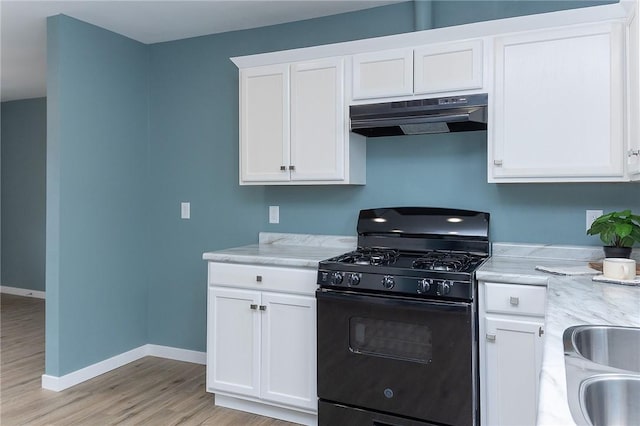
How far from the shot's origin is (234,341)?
9.37 feet

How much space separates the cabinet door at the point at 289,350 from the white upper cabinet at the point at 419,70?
4.08 ft

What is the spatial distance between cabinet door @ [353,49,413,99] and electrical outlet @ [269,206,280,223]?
Result: 1058 mm

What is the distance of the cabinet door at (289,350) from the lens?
2.63m

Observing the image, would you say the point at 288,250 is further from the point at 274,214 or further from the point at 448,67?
the point at 448,67

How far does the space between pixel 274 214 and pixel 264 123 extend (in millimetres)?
702

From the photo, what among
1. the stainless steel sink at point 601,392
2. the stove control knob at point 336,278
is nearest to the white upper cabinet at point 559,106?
the stove control knob at point 336,278

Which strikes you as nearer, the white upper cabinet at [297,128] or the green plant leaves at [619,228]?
the green plant leaves at [619,228]

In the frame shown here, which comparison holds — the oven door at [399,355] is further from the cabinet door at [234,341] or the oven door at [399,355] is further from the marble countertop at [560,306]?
the cabinet door at [234,341]

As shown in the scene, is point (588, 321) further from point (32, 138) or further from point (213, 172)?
point (32, 138)

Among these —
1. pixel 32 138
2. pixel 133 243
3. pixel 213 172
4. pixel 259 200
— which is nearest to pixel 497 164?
pixel 259 200

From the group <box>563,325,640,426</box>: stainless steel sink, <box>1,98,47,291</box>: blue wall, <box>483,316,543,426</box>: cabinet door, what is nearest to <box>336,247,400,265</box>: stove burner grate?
<box>483,316,543,426</box>: cabinet door

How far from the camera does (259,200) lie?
3.51m

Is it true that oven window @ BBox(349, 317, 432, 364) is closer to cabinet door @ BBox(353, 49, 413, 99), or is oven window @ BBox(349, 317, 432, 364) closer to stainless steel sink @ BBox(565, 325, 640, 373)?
stainless steel sink @ BBox(565, 325, 640, 373)

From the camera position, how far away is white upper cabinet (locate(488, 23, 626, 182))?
2.25 meters
